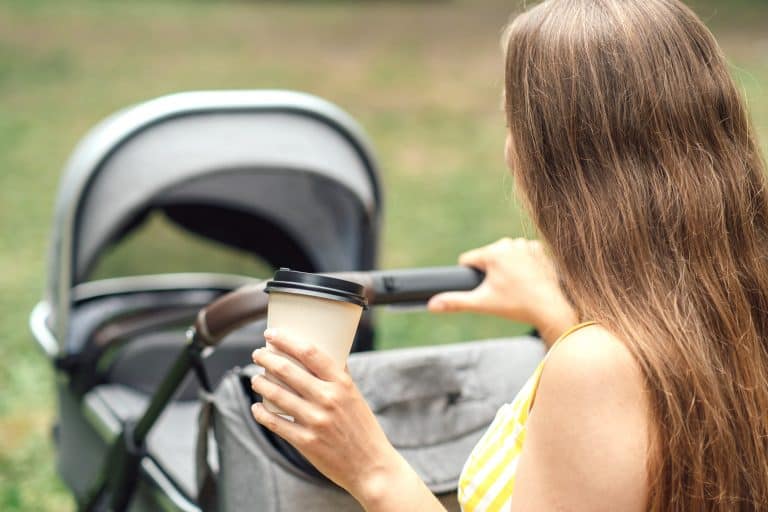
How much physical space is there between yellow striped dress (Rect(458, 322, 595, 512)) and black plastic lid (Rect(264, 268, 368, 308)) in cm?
27

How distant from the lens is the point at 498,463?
1377mm

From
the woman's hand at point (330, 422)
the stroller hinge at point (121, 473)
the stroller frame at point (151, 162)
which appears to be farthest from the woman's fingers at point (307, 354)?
the stroller frame at point (151, 162)

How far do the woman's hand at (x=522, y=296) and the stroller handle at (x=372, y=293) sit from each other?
0.03m

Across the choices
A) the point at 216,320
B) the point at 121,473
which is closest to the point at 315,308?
the point at 216,320

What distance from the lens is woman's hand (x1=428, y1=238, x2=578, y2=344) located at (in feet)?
5.89

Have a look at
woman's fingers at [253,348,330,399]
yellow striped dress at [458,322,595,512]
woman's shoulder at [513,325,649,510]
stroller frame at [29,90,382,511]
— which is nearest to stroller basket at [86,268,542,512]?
yellow striped dress at [458,322,595,512]

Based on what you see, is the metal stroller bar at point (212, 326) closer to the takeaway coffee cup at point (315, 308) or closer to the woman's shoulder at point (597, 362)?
the takeaway coffee cup at point (315, 308)

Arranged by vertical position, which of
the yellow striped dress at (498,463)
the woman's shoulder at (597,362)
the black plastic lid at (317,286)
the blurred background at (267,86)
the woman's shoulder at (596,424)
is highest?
the black plastic lid at (317,286)

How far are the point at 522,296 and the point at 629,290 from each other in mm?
594

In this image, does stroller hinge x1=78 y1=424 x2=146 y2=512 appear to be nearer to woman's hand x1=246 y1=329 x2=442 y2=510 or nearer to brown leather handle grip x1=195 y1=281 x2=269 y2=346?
brown leather handle grip x1=195 y1=281 x2=269 y2=346

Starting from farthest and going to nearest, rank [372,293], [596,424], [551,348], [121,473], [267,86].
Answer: [267,86]
[121,473]
[372,293]
[551,348]
[596,424]

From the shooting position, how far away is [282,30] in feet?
44.3

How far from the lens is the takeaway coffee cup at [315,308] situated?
1242 millimetres

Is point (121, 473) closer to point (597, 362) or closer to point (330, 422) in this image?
point (330, 422)
